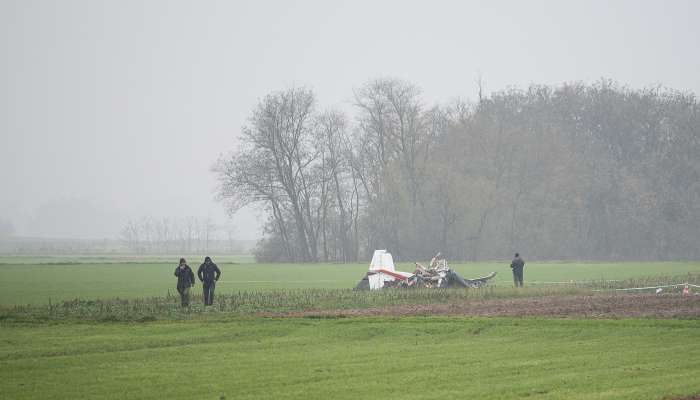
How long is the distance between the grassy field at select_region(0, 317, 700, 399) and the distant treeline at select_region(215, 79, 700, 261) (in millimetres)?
A: 64766

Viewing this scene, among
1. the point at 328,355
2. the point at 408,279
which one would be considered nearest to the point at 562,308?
the point at 328,355

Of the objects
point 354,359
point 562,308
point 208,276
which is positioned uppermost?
point 208,276

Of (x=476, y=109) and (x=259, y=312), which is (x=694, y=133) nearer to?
(x=476, y=109)

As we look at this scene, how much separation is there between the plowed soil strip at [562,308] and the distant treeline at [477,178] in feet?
189

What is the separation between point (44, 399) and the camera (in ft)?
49.5

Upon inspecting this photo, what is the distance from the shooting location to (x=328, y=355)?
790 inches

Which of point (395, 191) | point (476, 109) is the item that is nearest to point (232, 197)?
point (395, 191)

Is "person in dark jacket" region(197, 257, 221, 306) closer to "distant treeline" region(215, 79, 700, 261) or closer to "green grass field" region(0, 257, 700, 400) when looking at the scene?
"green grass field" region(0, 257, 700, 400)

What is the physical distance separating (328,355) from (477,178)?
7437 centimetres

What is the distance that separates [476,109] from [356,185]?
1455 centimetres

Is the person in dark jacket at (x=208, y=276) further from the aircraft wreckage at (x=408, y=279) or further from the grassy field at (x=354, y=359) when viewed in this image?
the aircraft wreckage at (x=408, y=279)

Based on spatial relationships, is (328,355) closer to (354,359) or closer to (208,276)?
(354,359)

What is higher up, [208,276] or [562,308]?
[208,276]

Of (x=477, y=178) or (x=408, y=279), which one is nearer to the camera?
(x=408, y=279)
